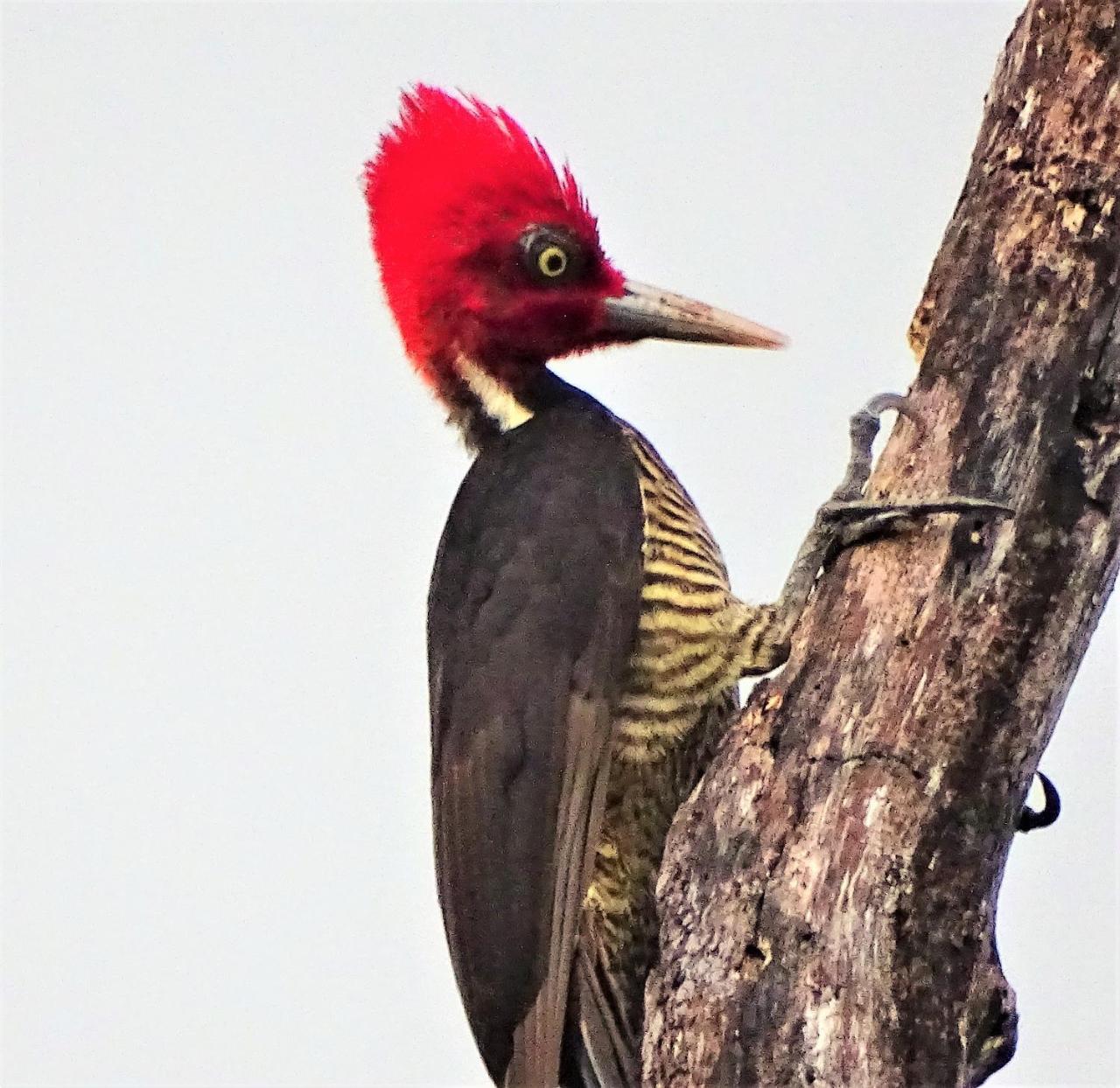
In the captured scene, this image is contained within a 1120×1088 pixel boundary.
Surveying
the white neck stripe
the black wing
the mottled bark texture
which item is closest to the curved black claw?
the mottled bark texture

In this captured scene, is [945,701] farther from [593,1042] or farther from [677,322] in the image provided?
[677,322]

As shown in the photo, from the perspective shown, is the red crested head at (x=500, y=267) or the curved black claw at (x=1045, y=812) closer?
the curved black claw at (x=1045, y=812)

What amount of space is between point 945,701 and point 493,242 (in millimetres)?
1283

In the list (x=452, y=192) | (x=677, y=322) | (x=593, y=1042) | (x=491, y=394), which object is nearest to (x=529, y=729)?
(x=593, y=1042)

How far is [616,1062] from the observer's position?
237cm

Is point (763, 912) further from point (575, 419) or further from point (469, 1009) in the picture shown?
point (575, 419)

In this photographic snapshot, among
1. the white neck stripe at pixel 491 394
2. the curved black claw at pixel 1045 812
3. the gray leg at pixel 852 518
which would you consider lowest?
the curved black claw at pixel 1045 812

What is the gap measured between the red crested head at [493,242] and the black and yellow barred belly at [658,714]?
1.30 ft

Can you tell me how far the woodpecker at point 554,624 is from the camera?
7.30ft

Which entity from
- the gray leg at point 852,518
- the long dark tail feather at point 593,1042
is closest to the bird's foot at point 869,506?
the gray leg at point 852,518

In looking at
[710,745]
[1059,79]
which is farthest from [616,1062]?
[1059,79]

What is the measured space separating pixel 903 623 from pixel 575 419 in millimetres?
801

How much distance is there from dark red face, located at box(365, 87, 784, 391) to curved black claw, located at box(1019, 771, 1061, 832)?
3.22 feet

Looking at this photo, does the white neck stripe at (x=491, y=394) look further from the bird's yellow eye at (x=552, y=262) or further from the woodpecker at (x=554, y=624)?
the bird's yellow eye at (x=552, y=262)
